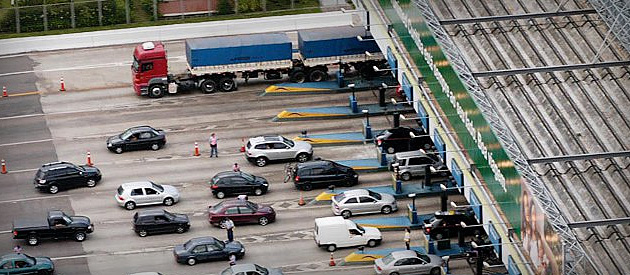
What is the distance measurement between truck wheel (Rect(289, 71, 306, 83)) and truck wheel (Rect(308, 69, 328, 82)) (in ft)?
1.61

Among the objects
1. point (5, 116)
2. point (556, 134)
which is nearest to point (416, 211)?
point (556, 134)

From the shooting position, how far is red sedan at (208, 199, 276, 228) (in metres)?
99.5

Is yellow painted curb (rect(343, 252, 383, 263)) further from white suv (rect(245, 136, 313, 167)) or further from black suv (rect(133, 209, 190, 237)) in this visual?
white suv (rect(245, 136, 313, 167))

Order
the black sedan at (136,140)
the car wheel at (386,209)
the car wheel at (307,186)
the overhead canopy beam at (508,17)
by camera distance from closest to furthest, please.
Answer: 1. the car wheel at (386,209)
2. the car wheel at (307,186)
3. the overhead canopy beam at (508,17)
4. the black sedan at (136,140)

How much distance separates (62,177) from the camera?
4099 inches

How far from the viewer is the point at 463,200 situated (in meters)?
102

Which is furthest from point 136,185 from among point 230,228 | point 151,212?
point 230,228

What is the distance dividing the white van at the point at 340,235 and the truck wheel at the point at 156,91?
2544 cm

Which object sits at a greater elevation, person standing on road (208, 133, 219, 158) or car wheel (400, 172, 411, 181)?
person standing on road (208, 133, 219, 158)

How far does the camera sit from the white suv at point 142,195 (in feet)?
334

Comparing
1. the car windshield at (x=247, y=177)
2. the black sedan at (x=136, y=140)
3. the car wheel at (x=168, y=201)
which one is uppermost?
the black sedan at (x=136, y=140)

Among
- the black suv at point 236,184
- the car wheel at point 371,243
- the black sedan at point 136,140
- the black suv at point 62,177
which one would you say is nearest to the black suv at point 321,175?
the black suv at point 236,184

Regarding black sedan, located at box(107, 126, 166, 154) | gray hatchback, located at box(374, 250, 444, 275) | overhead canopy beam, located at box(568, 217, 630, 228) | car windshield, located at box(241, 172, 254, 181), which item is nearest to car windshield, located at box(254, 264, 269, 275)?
gray hatchback, located at box(374, 250, 444, 275)

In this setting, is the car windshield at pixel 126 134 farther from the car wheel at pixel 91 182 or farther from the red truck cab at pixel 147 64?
the red truck cab at pixel 147 64
